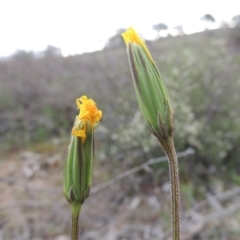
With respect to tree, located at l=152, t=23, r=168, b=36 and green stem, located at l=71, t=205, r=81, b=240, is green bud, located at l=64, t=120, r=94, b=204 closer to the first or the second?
green stem, located at l=71, t=205, r=81, b=240

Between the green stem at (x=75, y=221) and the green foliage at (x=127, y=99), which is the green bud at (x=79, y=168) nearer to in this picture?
the green stem at (x=75, y=221)

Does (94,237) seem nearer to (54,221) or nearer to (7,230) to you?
(54,221)

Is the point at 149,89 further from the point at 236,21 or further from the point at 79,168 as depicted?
the point at 236,21

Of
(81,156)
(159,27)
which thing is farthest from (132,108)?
(81,156)

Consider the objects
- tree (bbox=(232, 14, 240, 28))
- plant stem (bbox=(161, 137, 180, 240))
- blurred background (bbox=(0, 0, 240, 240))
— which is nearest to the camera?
plant stem (bbox=(161, 137, 180, 240))

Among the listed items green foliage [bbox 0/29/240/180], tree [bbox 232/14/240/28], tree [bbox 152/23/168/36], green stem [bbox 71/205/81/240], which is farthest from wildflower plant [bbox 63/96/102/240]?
tree [bbox 232/14/240/28]

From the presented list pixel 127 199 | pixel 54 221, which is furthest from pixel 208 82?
pixel 54 221
